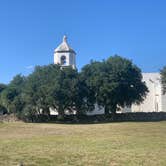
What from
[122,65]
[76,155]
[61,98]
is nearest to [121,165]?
[76,155]

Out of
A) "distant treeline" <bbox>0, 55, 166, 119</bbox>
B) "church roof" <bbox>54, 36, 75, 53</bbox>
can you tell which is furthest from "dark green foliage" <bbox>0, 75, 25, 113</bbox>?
"church roof" <bbox>54, 36, 75, 53</bbox>

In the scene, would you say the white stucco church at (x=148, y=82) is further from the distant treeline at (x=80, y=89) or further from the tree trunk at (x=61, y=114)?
the tree trunk at (x=61, y=114)

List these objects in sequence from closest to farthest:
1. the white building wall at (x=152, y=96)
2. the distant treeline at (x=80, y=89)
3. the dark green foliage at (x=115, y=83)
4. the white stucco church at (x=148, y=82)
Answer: the distant treeline at (x=80, y=89), the dark green foliage at (x=115, y=83), the white stucco church at (x=148, y=82), the white building wall at (x=152, y=96)

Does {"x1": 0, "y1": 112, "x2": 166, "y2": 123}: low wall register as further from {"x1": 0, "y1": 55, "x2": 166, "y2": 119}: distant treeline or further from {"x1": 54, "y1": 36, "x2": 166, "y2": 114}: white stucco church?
{"x1": 54, "y1": 36, "x2": 166, "y2": 114}: white stucco church

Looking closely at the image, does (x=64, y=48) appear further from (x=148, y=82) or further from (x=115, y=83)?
(x=115, y=83)

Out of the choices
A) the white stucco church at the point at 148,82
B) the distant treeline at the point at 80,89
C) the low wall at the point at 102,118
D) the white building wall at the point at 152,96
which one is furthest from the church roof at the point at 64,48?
the low wall at the point at 102,118

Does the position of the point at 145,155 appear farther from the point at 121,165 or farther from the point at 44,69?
the point at 44,69

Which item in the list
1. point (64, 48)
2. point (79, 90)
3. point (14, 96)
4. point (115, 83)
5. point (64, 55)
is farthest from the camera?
point (64, 48)

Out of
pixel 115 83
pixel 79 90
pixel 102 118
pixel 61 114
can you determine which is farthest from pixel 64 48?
pixel 115 83

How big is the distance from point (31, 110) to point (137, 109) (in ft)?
105

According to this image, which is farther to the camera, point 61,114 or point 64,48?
point 64,48

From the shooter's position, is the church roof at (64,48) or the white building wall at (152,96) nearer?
Result: the church roof at (64,48)

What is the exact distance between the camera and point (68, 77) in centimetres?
6619

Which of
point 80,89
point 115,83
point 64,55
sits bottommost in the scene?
point 80,89
